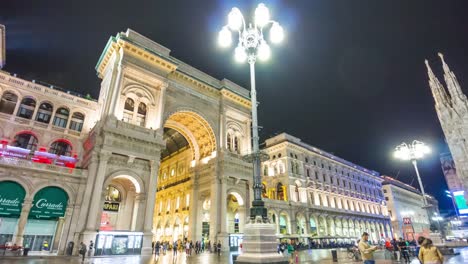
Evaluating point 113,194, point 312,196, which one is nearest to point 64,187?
point 113,194

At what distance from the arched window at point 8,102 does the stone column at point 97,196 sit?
10277 millimetres

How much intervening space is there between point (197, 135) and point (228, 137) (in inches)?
157

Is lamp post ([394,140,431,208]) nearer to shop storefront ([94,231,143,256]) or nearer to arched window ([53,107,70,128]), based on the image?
shop storefront ([94,231,143,256])

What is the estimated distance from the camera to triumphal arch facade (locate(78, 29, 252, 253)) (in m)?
20.5

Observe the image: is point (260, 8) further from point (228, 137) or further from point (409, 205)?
point (409, 205)

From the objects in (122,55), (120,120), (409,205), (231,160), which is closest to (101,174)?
(120,120)

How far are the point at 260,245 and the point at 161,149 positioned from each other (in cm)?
1549

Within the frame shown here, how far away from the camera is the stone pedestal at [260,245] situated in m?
9.78

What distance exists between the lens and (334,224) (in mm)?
46094

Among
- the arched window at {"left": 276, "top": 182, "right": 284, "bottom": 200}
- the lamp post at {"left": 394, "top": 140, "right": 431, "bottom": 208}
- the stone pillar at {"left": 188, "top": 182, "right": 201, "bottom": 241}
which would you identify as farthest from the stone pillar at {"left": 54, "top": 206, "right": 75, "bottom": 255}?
the arched window at {"left": 276, "top": 182, "right": 284, "bottom": 200}

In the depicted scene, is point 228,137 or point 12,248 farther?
point 228,137

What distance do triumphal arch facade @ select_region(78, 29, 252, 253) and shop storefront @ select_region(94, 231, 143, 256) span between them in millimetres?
200

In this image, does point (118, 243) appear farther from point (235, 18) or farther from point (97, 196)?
point (235, 18)

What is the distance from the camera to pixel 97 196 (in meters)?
18.6
